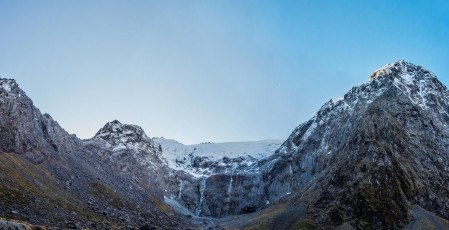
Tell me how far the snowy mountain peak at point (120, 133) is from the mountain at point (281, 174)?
0.57 m

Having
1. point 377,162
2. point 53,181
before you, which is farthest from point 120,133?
point 377,162

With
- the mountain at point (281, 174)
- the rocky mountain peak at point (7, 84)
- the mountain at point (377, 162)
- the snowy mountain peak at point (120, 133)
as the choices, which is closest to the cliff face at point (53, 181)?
the rocky mountain peak at point (7, 84)

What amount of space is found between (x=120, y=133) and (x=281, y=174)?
8332cm

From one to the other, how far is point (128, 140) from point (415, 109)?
126292 mm

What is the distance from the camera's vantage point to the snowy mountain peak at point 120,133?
15538 centimetres

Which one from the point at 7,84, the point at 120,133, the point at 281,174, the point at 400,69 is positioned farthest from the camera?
the point at 120,133

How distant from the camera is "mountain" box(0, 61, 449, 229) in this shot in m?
76.8

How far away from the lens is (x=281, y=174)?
519 feet

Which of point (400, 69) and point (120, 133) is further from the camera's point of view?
point (120, 133)

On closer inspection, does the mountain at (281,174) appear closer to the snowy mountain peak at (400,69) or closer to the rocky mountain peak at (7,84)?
the rocky mountain peak at (7,84)

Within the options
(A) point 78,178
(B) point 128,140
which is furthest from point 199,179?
(A) point 78,178

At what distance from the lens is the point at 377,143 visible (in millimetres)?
107188

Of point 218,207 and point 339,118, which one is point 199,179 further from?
point 339,118

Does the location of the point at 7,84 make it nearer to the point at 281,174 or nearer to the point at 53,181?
the point at 53,181
